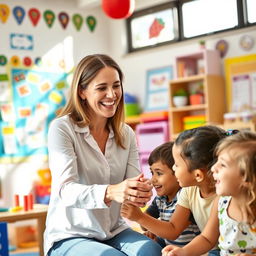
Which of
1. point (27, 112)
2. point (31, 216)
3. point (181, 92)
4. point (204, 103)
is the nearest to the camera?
point (31, 216)

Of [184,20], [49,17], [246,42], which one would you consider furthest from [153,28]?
[246,42]

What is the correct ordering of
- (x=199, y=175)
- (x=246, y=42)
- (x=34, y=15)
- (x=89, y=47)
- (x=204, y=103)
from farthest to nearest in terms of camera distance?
(x=89, y=47)
(x=34, y=15)
(x=204, y=103)
(x=246, y=42)
(x=199, y=175)

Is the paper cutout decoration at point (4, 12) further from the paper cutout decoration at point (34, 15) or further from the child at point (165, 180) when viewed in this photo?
the child at point (165, 180)

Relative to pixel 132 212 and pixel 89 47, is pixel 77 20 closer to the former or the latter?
pixel 89 47

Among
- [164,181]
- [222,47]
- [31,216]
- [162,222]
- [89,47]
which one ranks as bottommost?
[31,216]

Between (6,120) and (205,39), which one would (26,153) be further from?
(205,39)

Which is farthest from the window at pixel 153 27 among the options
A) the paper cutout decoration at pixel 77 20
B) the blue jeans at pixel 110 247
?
the blue jeans at pixel 110 247

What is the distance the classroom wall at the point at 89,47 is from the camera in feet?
17.9

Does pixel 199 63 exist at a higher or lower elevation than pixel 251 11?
lower

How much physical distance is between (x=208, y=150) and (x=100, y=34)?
15.4 feet

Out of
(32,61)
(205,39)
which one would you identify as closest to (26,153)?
(32,61)

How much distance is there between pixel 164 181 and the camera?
2123mm

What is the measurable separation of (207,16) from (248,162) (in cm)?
408

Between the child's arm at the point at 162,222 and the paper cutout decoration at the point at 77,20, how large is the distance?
444 centimetres
